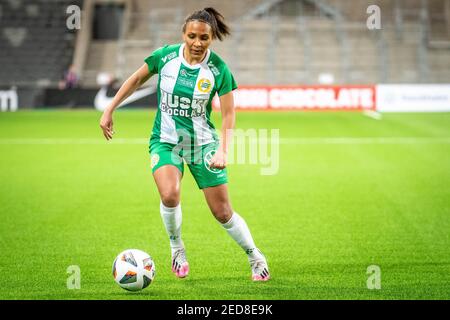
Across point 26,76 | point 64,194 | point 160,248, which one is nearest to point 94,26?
point 26,76

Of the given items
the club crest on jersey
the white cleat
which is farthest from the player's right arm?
the white cleat

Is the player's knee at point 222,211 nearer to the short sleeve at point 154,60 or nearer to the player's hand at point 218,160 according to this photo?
the player's hand at point 218,160

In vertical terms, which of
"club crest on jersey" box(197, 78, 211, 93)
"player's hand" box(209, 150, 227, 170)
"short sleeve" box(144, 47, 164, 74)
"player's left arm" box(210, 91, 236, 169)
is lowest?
"player's hand" box(209, 150, 227, 170)

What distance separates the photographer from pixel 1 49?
37000mm

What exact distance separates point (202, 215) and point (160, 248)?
208 centimetres

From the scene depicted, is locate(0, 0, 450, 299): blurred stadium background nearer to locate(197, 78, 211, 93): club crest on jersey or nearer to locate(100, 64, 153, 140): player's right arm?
locate(100, 64, 153, 140): player's right arm

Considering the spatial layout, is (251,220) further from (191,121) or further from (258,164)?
(258,164)

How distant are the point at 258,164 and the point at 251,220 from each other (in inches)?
239

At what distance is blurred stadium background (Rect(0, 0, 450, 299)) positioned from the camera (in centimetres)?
765

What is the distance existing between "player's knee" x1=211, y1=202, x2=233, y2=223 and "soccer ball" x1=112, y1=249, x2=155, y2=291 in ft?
2.30

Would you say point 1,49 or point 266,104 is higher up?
point 1,49
